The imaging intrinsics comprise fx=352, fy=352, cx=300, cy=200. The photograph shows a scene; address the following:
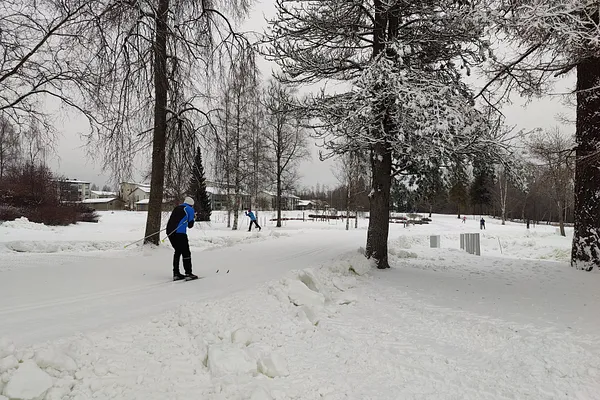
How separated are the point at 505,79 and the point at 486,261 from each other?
5.55m

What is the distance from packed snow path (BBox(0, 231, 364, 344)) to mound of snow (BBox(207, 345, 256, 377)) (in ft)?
4.30

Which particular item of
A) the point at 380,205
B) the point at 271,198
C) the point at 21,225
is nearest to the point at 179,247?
the point at 380,205

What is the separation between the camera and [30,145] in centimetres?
815

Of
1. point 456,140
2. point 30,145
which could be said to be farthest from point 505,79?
point 30,145

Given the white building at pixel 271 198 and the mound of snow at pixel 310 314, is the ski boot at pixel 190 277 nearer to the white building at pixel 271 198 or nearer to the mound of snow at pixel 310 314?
the mound of snow at pixel 310 314

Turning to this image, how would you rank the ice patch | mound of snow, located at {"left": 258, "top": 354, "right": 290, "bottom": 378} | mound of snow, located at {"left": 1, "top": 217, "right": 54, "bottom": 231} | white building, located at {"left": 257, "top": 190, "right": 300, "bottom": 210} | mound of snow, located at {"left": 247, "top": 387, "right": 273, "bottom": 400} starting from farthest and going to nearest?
1. white building, located at {"left": 257, "top": 190, "right": 300, "bottom": 210}
2. mound of snow, located at {"left": 1, "top": 217, "right": 54, "bottom": 231}
3. mound of snow, located at {"left": 258, "top": 354, "right": 290, "bottom": 378}
4. mound of snow, located at {"left": 247, "top": 387, "right": 273, "bottom": 400}
5. the ice patch

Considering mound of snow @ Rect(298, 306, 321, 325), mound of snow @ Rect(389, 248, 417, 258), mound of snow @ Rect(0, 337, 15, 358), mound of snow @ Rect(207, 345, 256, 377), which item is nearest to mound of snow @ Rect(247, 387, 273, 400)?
mound of snow @ Rect(207, 345, 256, 377)

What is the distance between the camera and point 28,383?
2570 mm

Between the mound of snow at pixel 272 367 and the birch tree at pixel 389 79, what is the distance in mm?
4916

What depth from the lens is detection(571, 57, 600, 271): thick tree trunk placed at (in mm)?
8812

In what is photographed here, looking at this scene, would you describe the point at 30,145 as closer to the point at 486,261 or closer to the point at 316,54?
the point at 316,54

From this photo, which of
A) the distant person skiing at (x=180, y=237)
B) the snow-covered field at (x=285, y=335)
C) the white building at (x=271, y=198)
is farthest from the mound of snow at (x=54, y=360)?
the white building at (x=271, y=198)

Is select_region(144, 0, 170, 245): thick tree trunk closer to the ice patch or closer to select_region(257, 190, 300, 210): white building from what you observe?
the ice patch

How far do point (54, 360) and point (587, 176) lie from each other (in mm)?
11410
